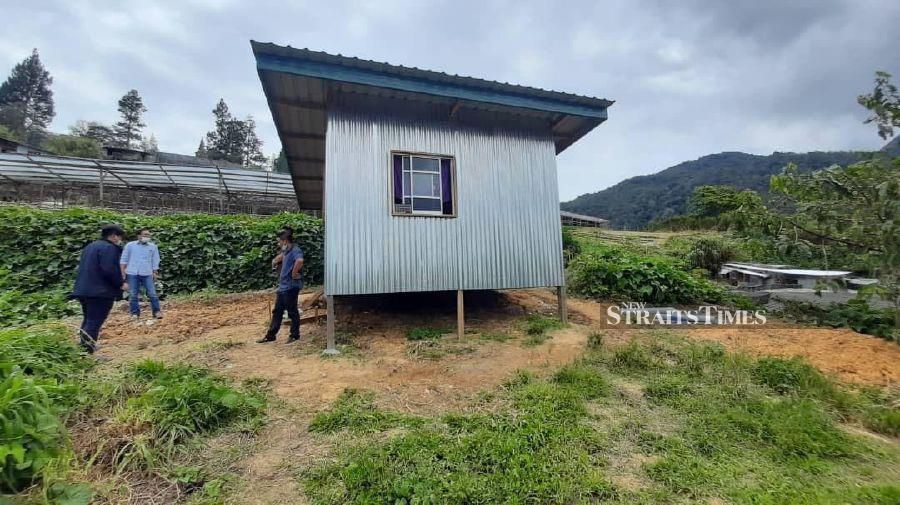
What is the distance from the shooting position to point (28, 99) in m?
41.8

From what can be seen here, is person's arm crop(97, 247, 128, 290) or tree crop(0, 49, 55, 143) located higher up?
tree crop(0, 49, 55, 143)

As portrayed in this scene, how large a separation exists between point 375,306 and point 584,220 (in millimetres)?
30913

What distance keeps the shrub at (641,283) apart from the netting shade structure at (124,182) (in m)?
12.2

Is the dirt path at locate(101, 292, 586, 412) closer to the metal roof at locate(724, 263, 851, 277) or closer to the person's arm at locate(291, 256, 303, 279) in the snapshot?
the person's arm at locate(291, 256, 303, 279)

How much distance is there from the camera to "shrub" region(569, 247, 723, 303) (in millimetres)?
9234

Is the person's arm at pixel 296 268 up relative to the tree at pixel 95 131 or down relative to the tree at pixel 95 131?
down

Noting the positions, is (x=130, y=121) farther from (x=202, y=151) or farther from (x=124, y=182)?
(x=124, y=182)

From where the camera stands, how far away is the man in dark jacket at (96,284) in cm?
443

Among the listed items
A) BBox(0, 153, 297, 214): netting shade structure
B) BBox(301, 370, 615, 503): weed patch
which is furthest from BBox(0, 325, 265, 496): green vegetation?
BBox(0, 153, 297, 214): netting shade structure

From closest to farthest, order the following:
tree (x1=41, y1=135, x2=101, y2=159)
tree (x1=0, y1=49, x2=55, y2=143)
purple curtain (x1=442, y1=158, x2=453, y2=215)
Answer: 1. purple curtain (x1=442, y1=158, x2=453, y2=215)
2. tree (x1=41, y1=135, x2=101, y2=159)
3. tree (x1=0, y1=49, x2=55, y2=143)

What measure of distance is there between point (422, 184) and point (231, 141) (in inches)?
2204

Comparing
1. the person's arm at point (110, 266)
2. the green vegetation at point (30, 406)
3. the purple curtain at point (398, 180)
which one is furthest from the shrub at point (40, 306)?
the purple curtain at point (398, 180)

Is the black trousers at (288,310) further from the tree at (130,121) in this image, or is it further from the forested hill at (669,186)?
the tree at (130,121)

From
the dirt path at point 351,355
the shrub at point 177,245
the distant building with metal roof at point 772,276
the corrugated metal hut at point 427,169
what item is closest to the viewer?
the dirt path at point 351,355
